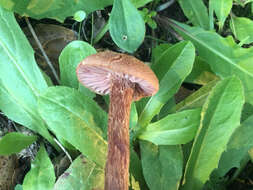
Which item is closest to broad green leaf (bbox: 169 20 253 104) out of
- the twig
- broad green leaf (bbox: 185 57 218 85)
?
broad green leaf (bbox: 185 57 218 85)

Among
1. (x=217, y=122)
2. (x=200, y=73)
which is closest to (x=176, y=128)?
(x=217, y=122)

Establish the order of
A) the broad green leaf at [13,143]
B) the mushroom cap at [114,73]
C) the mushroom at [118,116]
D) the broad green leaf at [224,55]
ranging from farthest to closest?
the broad green leaf at [224,55]
the broad green leaf at [13,143]
the mushroom at [118,116]
the mushroom cap at [114,73]

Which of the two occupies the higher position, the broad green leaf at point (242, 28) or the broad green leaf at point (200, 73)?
the broad green leaf at point (242, 28)

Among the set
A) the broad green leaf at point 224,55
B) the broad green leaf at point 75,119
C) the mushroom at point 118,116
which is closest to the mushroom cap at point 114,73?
the mushroom at point 118,116

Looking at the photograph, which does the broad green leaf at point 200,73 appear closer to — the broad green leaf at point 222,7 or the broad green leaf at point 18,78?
the broad green leaf at point 222,7

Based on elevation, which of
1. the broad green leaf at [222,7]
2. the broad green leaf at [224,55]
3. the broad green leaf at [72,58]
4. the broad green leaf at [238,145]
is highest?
the broad green leaf at [72,58]

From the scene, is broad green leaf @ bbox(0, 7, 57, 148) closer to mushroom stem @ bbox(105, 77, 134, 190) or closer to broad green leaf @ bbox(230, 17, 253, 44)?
mushroom stem @ bbox(105, 77, 134, 190)

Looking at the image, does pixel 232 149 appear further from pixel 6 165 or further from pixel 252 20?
pixel 6 165
